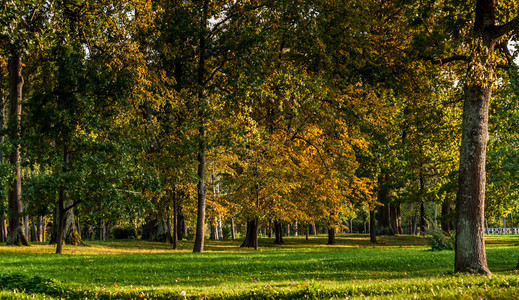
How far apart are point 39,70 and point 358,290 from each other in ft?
87.5

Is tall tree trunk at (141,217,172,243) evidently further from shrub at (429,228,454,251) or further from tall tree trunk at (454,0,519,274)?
tall tree trunk at (454,0,519,274)

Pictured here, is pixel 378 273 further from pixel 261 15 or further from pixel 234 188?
pixel 234 188

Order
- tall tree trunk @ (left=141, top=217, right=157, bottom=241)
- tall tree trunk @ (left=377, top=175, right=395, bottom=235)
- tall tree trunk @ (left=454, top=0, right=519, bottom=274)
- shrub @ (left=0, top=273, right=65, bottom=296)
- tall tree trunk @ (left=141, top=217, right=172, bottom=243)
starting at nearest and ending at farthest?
shrub @ (left=0, top=273, right=65, bottom=296)
tall tree trunk @ (left=454, top=0, right=519, bottom=274)
tall tree trunk @ (left=141, top=217, right=172, bottom=243)
tall tree trunk @ (left=141, top=217, right=157, bottom=241)
tall tree trunk @ (left=377, top=175, right=395, bottom=235)

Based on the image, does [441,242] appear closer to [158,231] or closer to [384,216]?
[384,216]

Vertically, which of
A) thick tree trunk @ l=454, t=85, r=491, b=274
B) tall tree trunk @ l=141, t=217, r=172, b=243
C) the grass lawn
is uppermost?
thick tree trunk @ l=454, t=85, r=491, b=274

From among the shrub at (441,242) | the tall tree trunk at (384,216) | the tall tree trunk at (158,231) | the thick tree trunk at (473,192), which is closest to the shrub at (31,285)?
the thick tree trunk at (473,192)

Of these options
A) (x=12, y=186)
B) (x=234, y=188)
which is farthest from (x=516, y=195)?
(x=12, y=186)

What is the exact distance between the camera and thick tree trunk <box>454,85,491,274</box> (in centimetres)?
1191

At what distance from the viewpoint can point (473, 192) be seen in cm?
1194

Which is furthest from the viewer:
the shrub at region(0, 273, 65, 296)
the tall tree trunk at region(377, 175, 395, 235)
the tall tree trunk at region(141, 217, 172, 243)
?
the tall tree trunk at region(377, 175, 395, 235)

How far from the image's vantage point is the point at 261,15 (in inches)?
888

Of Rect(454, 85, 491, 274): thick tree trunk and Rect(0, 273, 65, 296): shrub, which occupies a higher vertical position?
Rect(454, 85, 491, 274): thick tree trunk

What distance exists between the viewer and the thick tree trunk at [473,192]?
11.9 meters

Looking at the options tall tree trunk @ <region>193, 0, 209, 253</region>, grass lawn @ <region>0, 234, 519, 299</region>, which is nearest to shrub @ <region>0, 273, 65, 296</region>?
grass lawn @ <region>0, 234, 519, 299</region>
